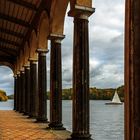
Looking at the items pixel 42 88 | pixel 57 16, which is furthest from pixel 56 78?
pixel 42 88

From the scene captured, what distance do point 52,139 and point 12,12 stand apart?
8.71 metres

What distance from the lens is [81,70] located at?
8422mm

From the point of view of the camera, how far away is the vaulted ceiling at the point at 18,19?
1423 cm

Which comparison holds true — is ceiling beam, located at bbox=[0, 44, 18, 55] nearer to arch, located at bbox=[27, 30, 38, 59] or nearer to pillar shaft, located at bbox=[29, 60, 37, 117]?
arch, located at bbox=[27, 30, 38, 59]

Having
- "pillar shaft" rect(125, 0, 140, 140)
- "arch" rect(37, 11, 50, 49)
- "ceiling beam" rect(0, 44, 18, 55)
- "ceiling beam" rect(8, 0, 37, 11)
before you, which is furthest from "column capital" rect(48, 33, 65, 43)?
"ceiling beam" rect(0, 44, 18, 55)

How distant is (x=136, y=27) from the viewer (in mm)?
4480

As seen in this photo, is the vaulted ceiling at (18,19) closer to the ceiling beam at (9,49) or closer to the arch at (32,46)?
the arch at (32,46)

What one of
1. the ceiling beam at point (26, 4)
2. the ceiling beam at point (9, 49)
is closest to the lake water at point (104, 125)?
the ceiling beam at point (9, 49)

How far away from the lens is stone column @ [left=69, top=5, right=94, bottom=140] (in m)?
8.36

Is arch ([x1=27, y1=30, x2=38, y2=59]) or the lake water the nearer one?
arch ([x1=27, y1=30, x2=38, y2=59])

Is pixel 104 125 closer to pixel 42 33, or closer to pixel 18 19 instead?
pixel 18 19

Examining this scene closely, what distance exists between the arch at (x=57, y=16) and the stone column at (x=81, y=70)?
2.72 metres

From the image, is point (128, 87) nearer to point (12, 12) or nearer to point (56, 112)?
point (56, 112)

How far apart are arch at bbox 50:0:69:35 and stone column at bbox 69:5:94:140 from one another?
2.72 meters
